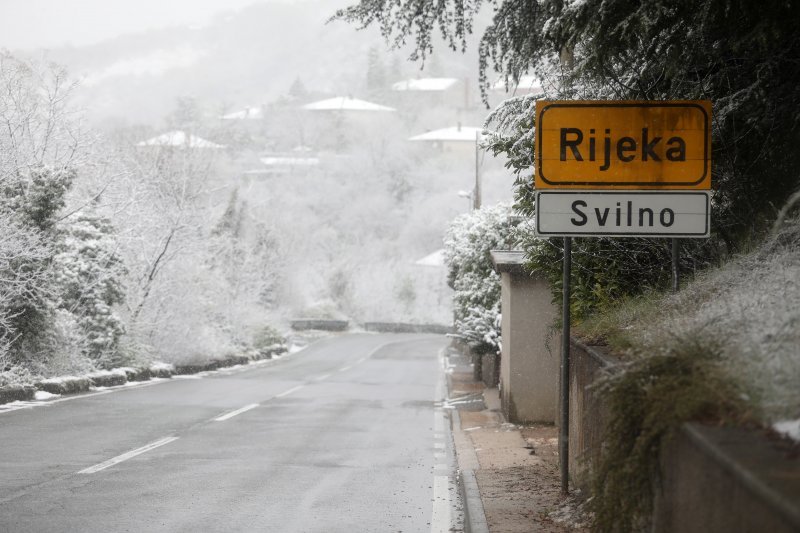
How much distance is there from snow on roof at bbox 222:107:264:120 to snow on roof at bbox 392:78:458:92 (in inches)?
884

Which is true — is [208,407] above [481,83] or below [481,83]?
below

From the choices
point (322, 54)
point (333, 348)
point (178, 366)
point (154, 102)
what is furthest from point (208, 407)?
point (322, 54)

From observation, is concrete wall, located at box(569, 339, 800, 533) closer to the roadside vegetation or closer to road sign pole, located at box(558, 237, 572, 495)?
the roadside vegetation

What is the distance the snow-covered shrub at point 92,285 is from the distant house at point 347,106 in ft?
395

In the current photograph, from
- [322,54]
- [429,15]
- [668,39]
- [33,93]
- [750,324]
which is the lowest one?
[750,324]

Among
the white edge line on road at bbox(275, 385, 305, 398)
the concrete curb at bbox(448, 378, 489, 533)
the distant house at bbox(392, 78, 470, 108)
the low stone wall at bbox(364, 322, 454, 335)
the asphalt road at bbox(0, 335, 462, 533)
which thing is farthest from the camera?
the distant house at bbox(392, 78, 470, 108)

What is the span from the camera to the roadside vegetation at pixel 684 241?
4.54m

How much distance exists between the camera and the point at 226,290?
130ft

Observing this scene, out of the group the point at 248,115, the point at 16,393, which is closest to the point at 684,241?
the point at 16,393

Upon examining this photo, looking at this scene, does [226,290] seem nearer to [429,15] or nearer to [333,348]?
[333,348]

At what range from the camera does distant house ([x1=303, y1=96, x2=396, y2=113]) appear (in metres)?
146

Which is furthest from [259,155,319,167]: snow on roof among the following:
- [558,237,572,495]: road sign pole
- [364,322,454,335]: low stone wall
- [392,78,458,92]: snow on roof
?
[558,237,572,495]: road sign pole

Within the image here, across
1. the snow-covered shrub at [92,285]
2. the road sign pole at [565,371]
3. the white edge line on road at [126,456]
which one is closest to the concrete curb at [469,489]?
the road sign pole at [565,371]

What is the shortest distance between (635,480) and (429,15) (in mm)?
5680
